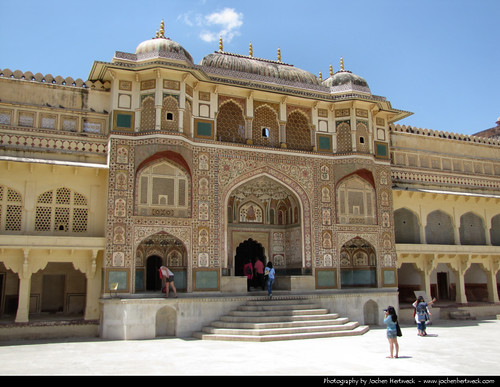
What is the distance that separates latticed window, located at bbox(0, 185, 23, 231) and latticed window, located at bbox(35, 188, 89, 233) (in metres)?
0.46

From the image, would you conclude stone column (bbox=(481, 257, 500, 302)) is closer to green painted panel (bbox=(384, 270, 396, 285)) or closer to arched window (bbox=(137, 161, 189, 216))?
green painted panel (bbox=(384, 270, 396, 285))

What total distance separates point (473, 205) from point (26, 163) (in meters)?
16.7

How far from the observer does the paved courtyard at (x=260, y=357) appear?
779 centimetres

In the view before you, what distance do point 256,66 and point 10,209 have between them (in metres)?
8.95

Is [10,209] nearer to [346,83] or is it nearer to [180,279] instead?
[180,279]

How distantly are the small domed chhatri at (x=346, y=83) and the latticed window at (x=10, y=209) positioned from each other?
1074cm

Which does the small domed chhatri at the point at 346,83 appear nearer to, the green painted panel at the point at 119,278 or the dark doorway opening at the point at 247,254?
the dark doorway opening at the point at 247,254

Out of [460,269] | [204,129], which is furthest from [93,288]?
[460,269]

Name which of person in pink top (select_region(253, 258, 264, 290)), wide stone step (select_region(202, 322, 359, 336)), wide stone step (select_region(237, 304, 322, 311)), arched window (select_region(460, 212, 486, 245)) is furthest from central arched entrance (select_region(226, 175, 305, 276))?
arched window (select_region(460, 212, 486, 245))

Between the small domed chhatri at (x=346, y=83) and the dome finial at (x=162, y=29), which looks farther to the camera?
the small domed chhatri at (x=346, y=83)

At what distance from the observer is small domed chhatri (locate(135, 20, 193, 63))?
46.8ft

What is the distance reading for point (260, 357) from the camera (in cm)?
922

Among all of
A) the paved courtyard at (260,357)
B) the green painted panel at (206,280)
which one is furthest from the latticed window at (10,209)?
the green painted panel at (206,280)

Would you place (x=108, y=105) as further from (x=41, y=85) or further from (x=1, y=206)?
(x=1, y=206)
